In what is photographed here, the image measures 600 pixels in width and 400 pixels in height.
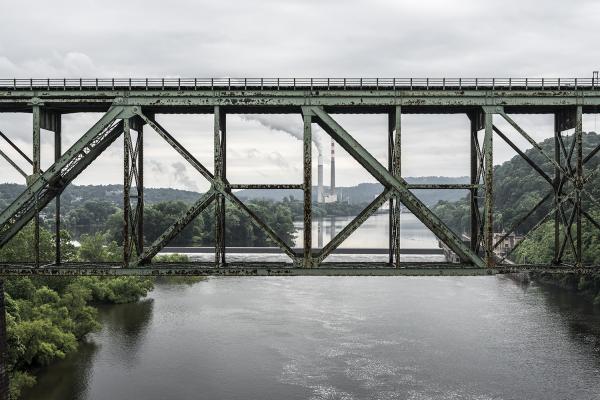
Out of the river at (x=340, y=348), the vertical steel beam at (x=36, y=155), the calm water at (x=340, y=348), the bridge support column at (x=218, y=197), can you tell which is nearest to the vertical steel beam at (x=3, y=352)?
the vertical steel beam at (x=36, y=155)

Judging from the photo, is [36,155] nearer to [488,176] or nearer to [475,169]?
[488,176]

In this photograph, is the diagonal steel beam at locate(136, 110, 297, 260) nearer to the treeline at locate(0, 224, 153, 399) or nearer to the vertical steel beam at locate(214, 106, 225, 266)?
the vertical steel beam at locate(214, 106, 225, 266)

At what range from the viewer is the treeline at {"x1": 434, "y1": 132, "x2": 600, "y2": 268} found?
63.6m

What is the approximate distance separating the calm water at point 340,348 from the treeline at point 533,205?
8.06 metres

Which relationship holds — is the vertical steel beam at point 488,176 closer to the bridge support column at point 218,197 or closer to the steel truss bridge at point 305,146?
the steel truss bridge at point 305,146

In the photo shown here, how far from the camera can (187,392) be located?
118ft

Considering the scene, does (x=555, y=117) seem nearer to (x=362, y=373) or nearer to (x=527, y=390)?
(x=527, y=390)

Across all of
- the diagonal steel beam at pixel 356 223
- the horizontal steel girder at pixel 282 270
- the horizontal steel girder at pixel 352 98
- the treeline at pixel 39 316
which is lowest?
the treeline at pixel 39 316

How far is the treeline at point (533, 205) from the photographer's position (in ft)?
209

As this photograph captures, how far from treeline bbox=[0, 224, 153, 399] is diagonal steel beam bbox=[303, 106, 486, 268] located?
73.3 ft

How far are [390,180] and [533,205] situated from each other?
104m

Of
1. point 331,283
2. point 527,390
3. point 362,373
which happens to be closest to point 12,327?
point 362,373

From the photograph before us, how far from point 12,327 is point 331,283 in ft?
155

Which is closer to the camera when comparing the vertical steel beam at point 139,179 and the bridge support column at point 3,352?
the bridge support column at point 3,352
